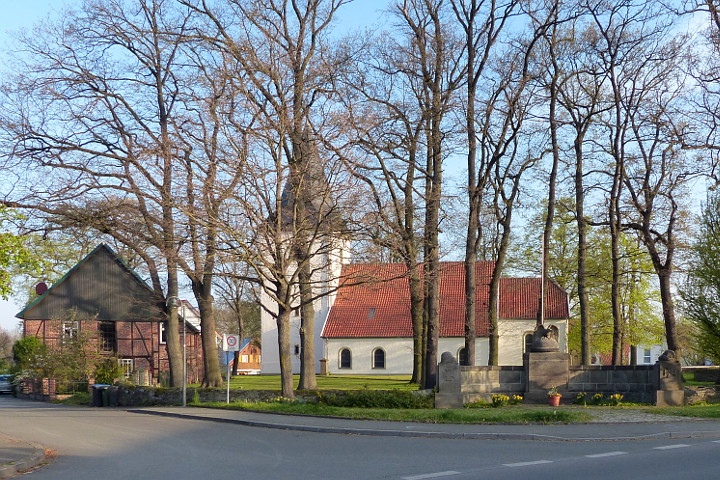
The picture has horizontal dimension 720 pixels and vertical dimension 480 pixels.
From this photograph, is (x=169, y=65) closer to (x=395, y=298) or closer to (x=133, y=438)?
(x=133, y=438)

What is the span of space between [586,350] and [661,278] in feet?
14.7

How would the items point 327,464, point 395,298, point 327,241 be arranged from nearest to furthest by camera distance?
point 327,464 → point 327,241 → point 395,298

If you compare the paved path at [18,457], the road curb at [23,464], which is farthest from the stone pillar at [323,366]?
the road curb at [23,464]

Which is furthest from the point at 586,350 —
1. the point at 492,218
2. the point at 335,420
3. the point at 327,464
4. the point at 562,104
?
the point at 327,464

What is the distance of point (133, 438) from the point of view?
57.5 feet

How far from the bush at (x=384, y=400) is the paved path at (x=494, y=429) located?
2237 mm

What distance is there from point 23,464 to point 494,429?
991 centimetres

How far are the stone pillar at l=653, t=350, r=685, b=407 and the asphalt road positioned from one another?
→ 8.46 metres

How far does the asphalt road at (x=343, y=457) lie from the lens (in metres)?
11.5

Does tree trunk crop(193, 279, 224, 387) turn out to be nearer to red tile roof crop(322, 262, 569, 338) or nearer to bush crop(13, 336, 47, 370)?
bush crop(13, 336, 47, 370)

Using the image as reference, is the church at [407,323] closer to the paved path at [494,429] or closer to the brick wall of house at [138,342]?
the brick wall of house at [138,342]

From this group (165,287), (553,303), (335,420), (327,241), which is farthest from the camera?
(553,303)

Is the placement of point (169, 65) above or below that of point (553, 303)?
above

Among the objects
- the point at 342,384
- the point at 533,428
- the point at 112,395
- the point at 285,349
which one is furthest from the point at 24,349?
the point at 533,428
